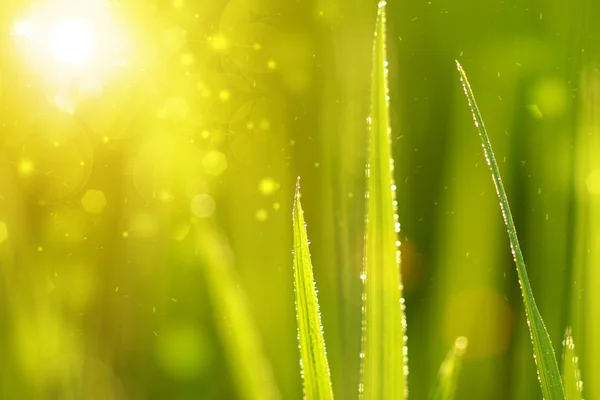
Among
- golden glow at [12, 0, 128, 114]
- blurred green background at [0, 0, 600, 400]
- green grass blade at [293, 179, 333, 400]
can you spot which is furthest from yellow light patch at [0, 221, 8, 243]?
green grass blade at [293, 179, 333, 400]

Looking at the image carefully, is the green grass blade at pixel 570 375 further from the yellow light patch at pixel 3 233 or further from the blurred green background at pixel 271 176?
the yellow light patch at pixel 3 233

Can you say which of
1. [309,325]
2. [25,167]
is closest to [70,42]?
[25,167]

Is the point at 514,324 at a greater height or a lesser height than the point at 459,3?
lesser

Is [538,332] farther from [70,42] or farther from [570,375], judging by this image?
[70,42]

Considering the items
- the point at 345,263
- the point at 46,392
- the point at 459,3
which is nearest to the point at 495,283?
the point at 345,263

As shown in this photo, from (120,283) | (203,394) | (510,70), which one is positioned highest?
(510,70)

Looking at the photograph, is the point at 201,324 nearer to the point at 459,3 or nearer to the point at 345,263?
the point at 345,263

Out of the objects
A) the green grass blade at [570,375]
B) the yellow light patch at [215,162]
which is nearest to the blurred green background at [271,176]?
the yellow light patch at [215,162]
